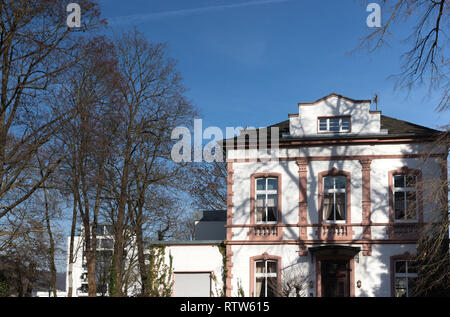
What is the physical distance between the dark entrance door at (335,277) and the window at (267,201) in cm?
270

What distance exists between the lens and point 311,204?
2280cm

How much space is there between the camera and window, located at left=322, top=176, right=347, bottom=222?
893 inches

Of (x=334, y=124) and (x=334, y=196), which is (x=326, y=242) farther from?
(x=334, y=124)

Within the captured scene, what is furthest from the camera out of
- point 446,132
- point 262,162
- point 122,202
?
point 122,202

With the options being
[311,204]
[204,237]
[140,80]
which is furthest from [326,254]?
[140,80]

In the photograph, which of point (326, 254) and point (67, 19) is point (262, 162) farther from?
point (67, 19)

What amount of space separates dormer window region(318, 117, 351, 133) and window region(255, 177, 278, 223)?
2.86 meters

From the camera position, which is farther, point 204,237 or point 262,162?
point 204,237

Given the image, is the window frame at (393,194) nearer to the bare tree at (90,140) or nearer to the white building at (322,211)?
the white building at (322,211)

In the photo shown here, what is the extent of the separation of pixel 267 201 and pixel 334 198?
2.62 m

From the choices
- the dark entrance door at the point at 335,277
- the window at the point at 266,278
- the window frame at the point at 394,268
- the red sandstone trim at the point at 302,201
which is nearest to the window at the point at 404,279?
the window frame at the point at 394,268

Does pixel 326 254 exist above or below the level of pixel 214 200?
below

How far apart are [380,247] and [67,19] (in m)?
13.8

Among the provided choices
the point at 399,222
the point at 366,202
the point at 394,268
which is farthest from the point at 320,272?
the point at 399,222
